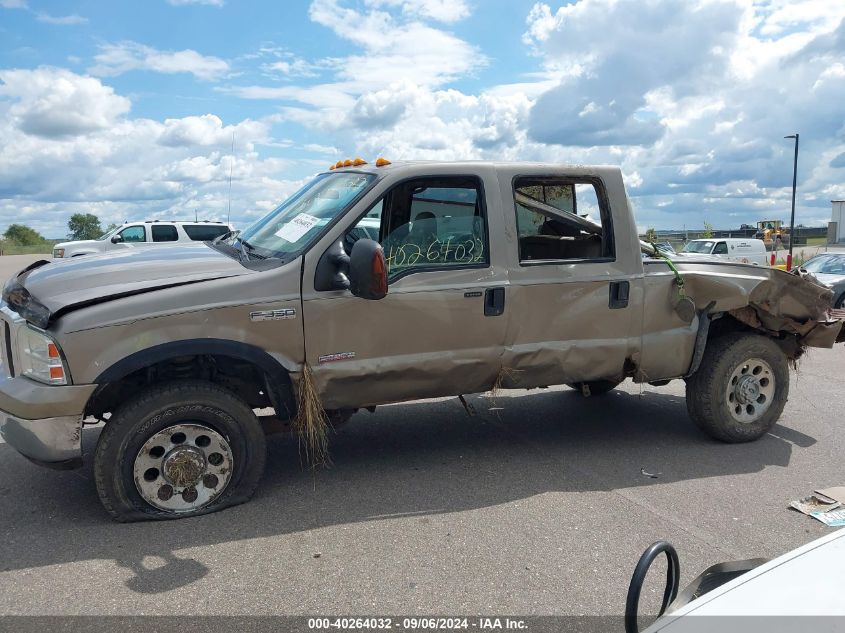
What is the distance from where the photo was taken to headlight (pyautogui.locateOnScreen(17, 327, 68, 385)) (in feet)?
13.2

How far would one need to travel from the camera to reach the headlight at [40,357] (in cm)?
402

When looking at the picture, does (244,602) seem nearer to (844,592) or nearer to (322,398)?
(322,398)

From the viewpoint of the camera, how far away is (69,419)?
4.07 meters

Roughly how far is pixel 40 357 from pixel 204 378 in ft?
2.98

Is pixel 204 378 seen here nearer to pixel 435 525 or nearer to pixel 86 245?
pixel 435 525

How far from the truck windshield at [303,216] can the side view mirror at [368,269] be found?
1.73ft

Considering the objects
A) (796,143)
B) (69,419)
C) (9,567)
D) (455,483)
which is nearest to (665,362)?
(455,483)

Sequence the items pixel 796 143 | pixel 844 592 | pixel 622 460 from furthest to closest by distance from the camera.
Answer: pixel 796 143 → pixel 622 460 → pixel 844 592

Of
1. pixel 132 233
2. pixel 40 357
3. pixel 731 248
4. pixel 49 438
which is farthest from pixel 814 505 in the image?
pixel 731 248

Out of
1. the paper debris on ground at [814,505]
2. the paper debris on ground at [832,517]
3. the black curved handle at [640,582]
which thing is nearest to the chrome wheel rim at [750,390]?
the paper debris on ground at [814,505]

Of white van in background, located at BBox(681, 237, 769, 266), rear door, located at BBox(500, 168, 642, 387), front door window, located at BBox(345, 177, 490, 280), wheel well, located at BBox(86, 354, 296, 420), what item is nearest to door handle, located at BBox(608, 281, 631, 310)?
rear door, located at BBox(500, 168, 642, 387)

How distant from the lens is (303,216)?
504cm

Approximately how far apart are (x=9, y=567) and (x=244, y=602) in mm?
1276

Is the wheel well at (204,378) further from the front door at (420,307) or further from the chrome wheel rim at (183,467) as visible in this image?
the chrome wheel rim at (183,467)
